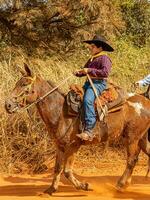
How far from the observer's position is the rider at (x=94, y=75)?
9242mm

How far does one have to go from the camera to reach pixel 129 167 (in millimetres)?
10133

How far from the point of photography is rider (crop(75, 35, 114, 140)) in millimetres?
9242

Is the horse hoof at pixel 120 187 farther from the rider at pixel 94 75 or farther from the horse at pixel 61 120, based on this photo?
the rider at pixel 94 75

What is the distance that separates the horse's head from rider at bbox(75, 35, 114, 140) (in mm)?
869

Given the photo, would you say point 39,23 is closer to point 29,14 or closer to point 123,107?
point 29,14

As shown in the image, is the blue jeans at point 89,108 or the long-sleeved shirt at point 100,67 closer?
the blue jeans at point 89,108

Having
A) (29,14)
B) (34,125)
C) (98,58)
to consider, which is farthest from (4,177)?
(29,14)

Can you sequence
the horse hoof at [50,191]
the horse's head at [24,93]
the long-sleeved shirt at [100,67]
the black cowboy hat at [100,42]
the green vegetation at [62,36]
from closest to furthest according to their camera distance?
the horse's head at [24,93] → the long-sleeved shirt at [100,67] → the horse hoof at [50,191] → the black cowboy hat at [100,42] → the green vegetation at [62,36]

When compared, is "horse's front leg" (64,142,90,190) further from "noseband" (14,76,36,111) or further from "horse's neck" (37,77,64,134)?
"noseband" (14,76,36,111)

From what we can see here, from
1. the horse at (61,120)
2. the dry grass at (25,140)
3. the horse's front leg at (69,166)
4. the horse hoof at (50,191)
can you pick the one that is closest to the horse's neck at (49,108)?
the horse at (61,120)

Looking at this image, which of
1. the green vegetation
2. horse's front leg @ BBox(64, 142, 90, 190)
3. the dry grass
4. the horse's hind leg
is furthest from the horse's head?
the green vegetation

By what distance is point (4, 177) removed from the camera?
449 inches

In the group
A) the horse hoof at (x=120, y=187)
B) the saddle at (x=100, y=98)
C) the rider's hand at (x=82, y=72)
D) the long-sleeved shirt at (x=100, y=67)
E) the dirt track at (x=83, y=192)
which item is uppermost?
the long-sleeved shirt at (x=100, y=67)

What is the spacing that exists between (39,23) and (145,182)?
883 cm
